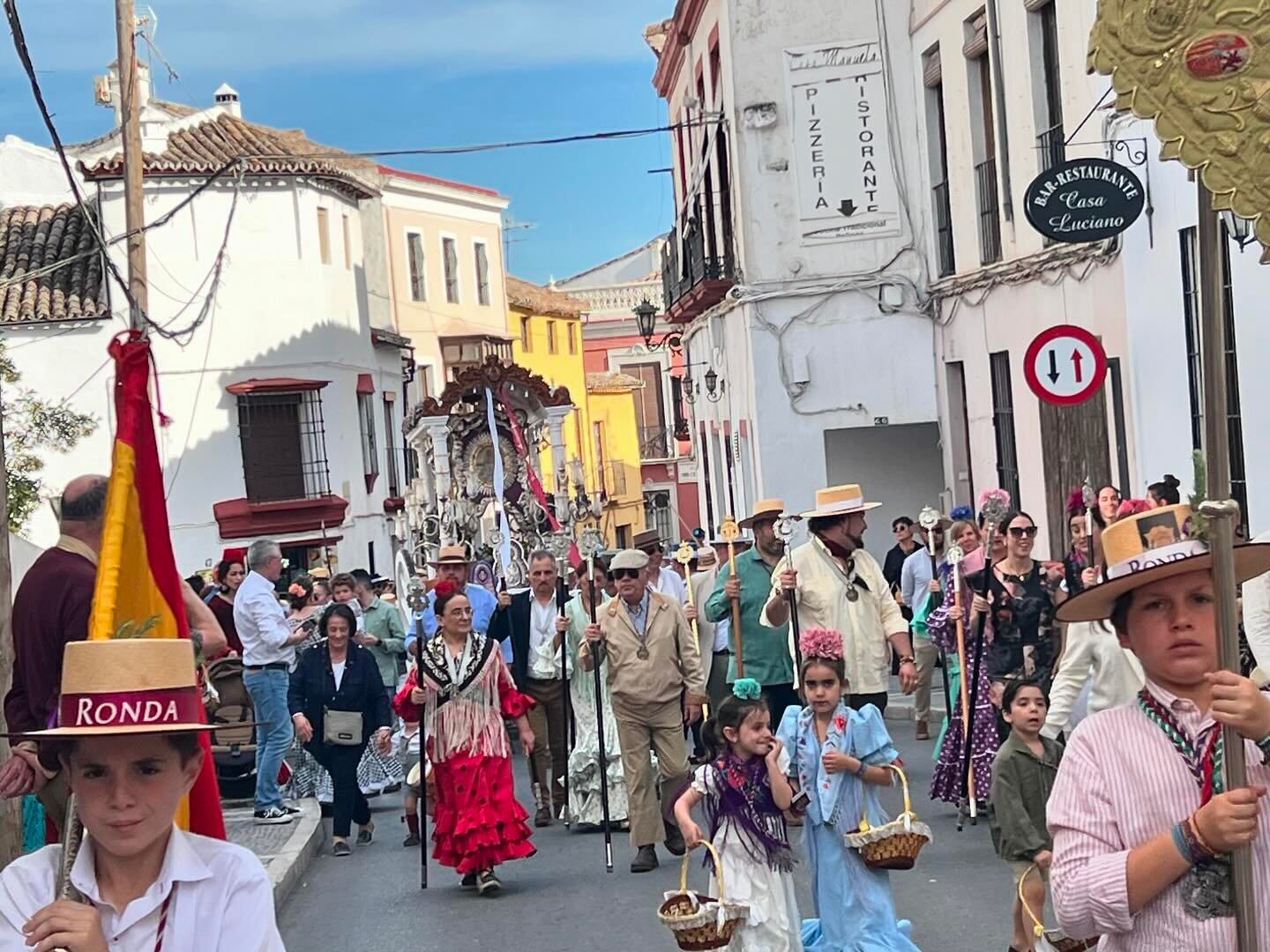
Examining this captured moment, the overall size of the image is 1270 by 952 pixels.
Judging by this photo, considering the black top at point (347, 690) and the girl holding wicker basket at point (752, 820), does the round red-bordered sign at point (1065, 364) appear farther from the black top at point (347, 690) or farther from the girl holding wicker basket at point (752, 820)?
the girl holding wicker basket at point (752, 820)

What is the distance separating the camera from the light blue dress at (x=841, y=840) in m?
8.38

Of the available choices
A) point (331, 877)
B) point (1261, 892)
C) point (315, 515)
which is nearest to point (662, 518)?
point (315, 515)

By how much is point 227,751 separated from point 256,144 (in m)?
25.0

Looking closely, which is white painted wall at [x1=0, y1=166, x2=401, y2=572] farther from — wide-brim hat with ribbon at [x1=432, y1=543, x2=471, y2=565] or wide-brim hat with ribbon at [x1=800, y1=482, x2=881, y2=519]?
wide-brim hat with ribbon at [x1=800, y1=482, x2=881, y2=519]

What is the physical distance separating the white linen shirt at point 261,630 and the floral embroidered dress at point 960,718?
4226mm

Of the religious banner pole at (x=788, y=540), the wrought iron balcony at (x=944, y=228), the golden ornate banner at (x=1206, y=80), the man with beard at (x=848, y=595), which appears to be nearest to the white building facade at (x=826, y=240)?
the wrought iron balcony at (x=944, y=228)

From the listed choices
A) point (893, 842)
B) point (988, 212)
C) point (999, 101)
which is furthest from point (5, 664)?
point (988, 212)

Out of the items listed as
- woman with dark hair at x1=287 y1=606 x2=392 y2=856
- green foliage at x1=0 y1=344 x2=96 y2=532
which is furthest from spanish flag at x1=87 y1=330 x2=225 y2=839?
green foliage at x1=0 y1=344 x2=96 y2=532

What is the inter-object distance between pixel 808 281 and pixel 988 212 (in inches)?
138

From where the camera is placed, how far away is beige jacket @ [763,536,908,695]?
36.6 ft

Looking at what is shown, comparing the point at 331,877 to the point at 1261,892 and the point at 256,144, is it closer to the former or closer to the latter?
the point at 1261,892

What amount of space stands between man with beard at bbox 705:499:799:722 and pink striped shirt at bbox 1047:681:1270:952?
811cm

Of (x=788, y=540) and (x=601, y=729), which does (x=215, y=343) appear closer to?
(x=601, y=729)

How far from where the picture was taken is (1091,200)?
14844 mm
